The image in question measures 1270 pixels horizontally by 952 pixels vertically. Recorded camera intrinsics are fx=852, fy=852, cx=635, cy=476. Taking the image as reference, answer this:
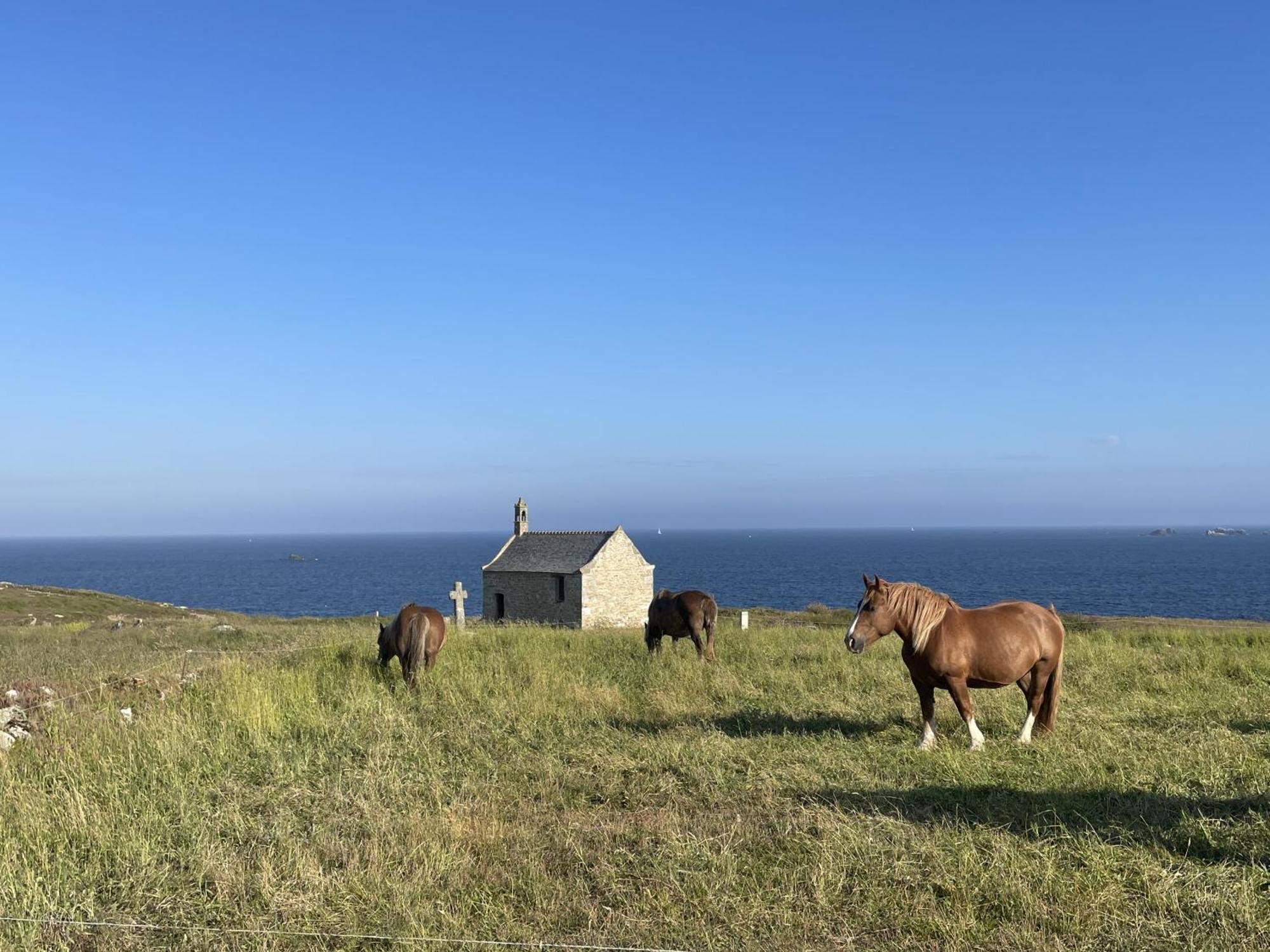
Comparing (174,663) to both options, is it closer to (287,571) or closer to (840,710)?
(840,710)

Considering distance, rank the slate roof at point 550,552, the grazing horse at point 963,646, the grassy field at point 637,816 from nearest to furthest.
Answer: the grassy field at point 637,816 → the grazing horse at point 963,646 → the slate roof at point 550,552

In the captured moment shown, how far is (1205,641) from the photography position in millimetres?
19812

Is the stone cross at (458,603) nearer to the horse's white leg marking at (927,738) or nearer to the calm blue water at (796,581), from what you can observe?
the horse's white leg marking at (927,738)

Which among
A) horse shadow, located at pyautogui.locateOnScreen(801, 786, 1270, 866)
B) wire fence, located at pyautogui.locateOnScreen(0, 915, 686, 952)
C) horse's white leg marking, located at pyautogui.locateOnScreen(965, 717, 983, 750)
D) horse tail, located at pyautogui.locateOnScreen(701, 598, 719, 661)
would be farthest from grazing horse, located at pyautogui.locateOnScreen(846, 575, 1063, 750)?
horse tail, located at pyautogui.locateOnScreen(701, 598, 719, 661)

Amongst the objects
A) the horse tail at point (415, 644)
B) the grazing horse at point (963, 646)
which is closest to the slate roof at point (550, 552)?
the horse tail at point (415, 644)

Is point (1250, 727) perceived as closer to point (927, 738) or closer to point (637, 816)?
point (927, 738)

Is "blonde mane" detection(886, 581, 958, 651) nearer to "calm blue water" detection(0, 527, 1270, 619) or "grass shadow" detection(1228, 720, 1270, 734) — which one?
"grass shadow" detection(1228, 720, 1270, 734)

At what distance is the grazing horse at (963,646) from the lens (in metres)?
9.48

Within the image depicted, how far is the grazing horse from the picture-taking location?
9477 millimetres

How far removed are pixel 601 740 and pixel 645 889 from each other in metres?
4.20

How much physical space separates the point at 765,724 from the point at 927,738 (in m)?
2.13

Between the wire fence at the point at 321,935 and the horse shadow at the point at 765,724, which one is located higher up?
the wire fence at the point at 321,935

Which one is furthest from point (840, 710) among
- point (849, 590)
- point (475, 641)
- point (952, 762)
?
point (849, 590)

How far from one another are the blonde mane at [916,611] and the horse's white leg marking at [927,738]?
0.85m
